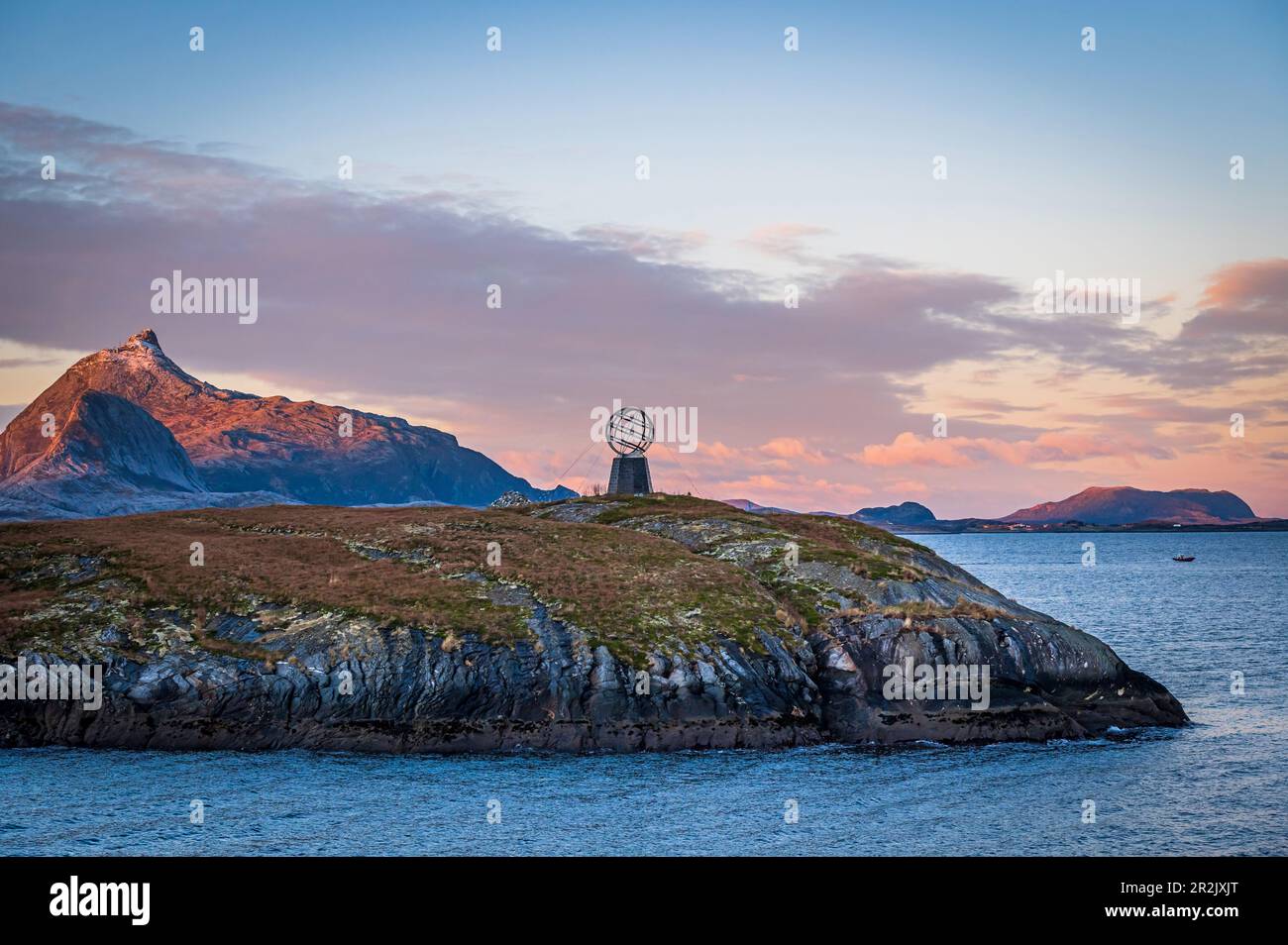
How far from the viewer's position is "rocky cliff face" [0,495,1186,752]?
55.0 meters

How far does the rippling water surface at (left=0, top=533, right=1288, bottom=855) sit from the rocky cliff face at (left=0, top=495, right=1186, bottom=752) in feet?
8.88

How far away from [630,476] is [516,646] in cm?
4954

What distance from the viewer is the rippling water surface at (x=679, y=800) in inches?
1532

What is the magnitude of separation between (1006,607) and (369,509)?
58.4m

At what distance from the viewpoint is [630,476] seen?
107938mm

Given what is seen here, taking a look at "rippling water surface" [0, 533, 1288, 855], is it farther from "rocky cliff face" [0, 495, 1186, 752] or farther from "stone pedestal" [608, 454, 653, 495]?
"stone pedestal" [608, 454, 653, 495]
